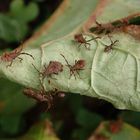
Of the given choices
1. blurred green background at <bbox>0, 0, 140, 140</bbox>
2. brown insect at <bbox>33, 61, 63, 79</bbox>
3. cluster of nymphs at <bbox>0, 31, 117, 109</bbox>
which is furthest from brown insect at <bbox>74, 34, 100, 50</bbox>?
blurred green background at <bbox>0, 0, 140, 140</bbox>

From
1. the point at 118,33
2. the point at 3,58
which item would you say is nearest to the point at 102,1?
the point at 118,33

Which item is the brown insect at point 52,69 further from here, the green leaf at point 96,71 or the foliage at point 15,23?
the foliage at point 15,23

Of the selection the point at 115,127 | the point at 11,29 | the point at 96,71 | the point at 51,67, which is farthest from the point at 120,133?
the point at 11,29

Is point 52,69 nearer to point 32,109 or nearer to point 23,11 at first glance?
point 23,11

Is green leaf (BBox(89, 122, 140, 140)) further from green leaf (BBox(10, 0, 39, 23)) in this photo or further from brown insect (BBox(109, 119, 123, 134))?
green leaf (BBox(10, 0, 39, 23))

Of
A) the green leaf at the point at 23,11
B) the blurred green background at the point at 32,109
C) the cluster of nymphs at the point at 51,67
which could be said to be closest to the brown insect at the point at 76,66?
the cluster of nymphs at the point at 51,67

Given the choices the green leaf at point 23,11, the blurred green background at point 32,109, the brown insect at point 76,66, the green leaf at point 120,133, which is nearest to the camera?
the brown insect at point 76,66
